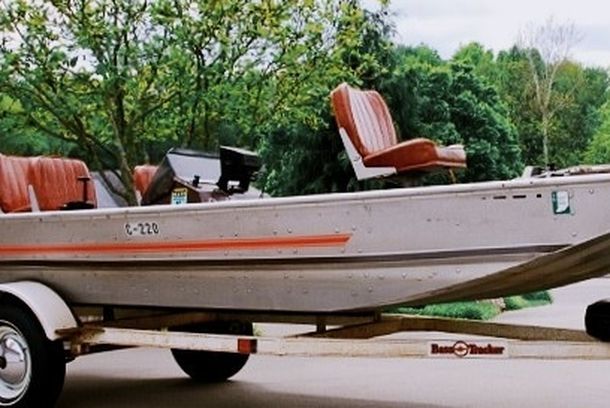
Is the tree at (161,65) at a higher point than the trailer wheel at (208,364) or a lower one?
higher

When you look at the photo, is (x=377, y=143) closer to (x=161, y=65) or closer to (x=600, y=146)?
(x=161, y=65)

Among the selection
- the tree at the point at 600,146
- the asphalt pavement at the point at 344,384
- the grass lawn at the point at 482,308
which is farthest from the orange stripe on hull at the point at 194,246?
the tree at the point at 600,146

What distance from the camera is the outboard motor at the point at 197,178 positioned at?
22.6 feet

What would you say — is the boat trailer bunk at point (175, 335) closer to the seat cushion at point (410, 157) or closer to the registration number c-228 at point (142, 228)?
the registration number c-228 at point (142, 228)

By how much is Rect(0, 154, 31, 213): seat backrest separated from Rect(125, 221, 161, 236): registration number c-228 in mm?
1370

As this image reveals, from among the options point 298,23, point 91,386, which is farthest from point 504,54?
point 91,386

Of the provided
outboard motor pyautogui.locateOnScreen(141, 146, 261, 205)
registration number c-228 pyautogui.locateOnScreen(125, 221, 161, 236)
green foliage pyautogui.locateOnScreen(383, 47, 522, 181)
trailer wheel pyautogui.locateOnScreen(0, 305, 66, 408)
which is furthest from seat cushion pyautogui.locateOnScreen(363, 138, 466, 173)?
green foliage pyautogui.locateOnScreen(383, 47, 522, 181)

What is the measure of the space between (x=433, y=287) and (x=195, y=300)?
4.93 feet

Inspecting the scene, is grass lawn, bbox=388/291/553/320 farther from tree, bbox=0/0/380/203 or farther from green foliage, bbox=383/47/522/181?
green foliage, bbox=383/47/522/181

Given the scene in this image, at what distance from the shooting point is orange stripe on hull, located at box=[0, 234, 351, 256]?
5.57 m

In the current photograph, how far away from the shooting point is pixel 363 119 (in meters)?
6.64

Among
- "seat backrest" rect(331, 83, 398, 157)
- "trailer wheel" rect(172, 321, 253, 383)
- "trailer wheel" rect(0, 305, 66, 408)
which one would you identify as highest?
"seat backrest" rect(331, 83, 398, 157)

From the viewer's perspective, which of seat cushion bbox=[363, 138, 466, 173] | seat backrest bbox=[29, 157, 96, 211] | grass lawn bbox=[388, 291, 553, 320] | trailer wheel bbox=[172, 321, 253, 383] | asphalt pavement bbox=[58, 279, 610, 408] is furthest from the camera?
grass lawn bbox=[388, 291, 553, 320]

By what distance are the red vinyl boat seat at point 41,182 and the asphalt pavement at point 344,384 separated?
136 cm
